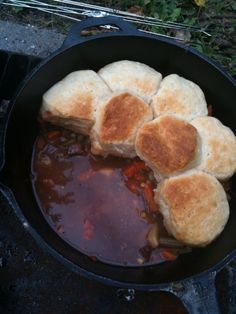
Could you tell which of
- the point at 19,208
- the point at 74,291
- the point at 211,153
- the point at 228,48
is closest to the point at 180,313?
the point at 74,291

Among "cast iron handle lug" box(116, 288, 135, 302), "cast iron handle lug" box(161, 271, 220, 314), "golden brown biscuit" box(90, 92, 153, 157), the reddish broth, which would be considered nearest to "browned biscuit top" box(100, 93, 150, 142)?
"golden brown biscuit" box(90, 92, 153, 157)

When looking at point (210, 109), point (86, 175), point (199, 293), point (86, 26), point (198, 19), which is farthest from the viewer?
point (198, 19)

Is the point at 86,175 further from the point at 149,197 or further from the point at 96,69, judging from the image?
the point at 96,69

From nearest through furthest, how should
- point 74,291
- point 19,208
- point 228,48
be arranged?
point 19,208 < point 74,291 < point 228,48

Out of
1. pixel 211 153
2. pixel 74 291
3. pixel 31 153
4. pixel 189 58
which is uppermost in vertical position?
pixel 189 58

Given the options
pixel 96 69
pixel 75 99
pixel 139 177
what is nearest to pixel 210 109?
pixel 139 177

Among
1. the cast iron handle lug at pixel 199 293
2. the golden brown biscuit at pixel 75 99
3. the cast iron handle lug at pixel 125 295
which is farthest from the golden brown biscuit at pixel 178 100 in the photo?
the cast iron handle lug at pixel 125 295

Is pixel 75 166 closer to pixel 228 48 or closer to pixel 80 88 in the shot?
pixel 80 88
